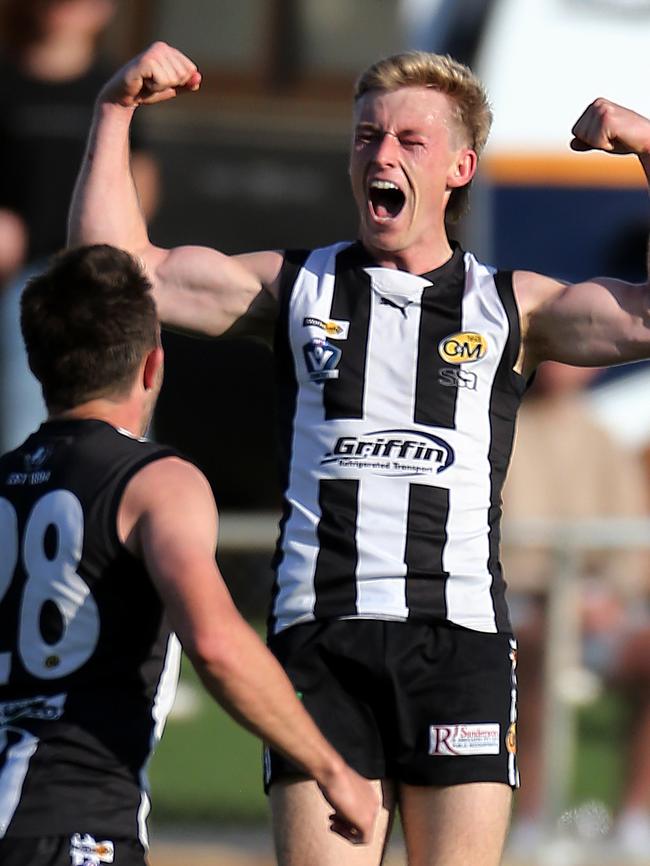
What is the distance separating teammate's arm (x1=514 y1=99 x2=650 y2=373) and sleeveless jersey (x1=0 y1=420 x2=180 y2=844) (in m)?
1.23

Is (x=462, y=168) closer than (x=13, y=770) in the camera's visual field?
No

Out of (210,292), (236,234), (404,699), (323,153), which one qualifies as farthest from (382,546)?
(323,153)

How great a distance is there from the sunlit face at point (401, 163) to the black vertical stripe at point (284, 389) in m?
0.23

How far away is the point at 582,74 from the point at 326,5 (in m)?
2.03

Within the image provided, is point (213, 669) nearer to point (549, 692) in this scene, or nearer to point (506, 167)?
point (549, 692)

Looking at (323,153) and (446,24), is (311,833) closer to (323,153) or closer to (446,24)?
(323,153)

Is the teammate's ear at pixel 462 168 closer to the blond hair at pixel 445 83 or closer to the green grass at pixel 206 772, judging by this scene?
the blond hair at pixel 445 83

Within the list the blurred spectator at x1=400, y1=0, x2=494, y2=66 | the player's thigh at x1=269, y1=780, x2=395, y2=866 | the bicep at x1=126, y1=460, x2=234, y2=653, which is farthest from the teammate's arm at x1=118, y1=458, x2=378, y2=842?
the blurred spectator at x1=400, y1=0, x2=494, y2=66

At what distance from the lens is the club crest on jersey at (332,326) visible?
439 centimetres

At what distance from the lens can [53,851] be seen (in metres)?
3.52

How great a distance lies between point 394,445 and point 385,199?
0.65 m

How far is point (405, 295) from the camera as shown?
4438 millimetres

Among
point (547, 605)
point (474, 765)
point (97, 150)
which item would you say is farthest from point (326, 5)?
point (474, 765)

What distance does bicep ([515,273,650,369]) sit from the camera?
4.40 m
